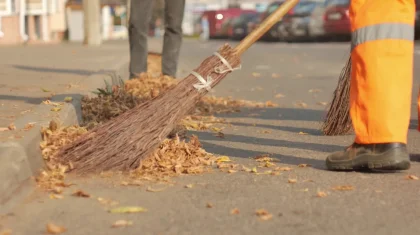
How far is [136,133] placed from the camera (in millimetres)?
5086

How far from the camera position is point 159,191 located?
14.9ft

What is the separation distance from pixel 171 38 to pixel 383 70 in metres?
5.00

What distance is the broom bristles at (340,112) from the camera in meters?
6.48

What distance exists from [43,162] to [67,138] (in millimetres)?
294

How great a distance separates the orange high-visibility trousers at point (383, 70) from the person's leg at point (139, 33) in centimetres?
445

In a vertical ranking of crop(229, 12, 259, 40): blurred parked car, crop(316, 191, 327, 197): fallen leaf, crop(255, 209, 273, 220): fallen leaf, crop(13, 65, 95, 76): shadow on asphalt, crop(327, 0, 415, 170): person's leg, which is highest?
crop(327, 0, 415, 170): person's leg

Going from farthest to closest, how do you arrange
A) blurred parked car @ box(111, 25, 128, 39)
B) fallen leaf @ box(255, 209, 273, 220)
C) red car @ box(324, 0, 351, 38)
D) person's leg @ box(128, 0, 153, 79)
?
blurred parked car @ box(111, 25, 128, 39)
red car @ box(324, 0, 351, 38)
person's leg @ box(128, 0, 153, 79)
fallen leaf @ box(255, 209, 273, 220)

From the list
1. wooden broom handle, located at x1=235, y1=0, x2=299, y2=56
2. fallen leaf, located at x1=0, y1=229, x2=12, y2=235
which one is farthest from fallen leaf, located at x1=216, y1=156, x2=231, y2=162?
fallen leaf, located at x1=0, y1=229, x2=12, y2=235

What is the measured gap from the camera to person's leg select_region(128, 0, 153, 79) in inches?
361

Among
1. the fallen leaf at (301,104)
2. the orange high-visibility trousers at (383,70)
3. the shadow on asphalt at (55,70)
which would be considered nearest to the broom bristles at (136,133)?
the orange high-visibility trousers at (383,70)

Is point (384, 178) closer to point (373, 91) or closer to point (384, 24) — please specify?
point (373, 91)

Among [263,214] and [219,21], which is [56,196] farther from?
[219,21]

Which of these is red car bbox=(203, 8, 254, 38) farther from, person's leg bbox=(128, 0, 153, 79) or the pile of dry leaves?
the pile of dry leaves

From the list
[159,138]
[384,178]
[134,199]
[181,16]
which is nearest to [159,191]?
[134,199]
